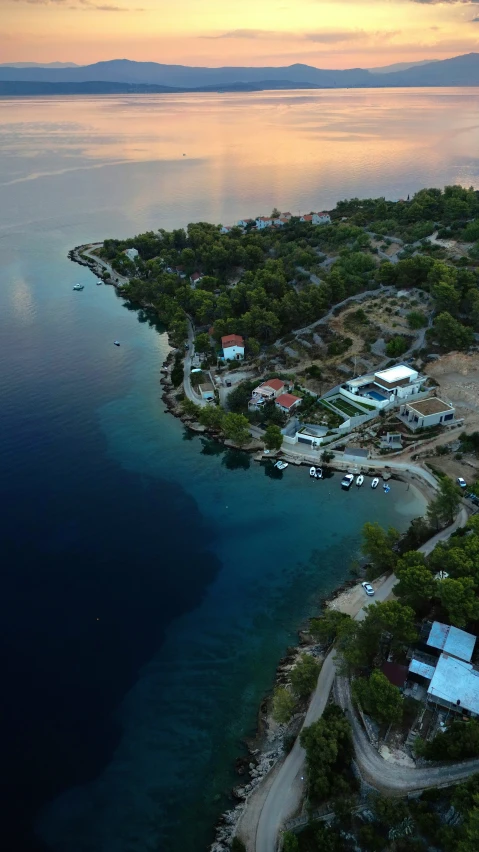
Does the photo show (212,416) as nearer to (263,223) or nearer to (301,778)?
(301,778)

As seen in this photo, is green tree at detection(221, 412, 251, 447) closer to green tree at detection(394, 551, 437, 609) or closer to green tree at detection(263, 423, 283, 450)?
green tree at detection(263, 423, 283, 450)

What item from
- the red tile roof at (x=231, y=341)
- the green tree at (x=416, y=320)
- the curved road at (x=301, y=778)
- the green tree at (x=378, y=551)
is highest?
the green tree at (x=416, y=320)

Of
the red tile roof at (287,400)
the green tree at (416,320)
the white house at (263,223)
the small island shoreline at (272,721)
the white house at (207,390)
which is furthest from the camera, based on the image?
the white house at (263,223)

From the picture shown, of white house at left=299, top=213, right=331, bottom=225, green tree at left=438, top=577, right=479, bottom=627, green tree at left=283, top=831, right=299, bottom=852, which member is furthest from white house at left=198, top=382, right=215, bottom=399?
white house at left=299, top=213, right=331, bottom=225

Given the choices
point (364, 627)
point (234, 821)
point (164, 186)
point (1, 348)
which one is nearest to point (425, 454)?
point (364, 627)

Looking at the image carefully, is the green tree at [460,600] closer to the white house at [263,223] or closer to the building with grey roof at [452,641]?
the building with grey roof at [452,641]

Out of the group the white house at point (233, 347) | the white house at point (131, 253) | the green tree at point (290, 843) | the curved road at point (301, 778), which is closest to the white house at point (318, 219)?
the white house at point (131, 253)
